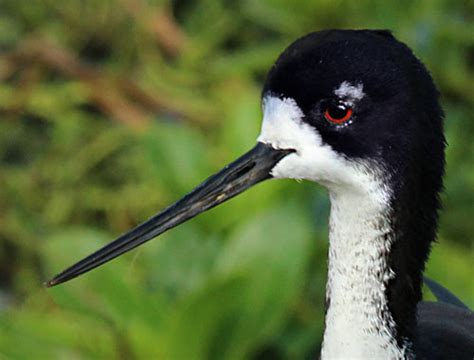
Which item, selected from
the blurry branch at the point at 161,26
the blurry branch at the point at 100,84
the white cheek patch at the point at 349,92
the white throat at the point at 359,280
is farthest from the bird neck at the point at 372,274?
the blurry branch at the point at 161,26

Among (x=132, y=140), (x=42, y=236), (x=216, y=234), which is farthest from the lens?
(x=132, y=140)

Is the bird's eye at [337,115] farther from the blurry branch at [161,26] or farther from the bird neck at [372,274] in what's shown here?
the blurry branch at [161,26]

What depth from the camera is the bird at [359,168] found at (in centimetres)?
128

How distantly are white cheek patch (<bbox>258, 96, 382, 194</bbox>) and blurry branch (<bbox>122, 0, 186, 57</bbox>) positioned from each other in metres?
1.91

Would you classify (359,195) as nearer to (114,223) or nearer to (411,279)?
(411,279)

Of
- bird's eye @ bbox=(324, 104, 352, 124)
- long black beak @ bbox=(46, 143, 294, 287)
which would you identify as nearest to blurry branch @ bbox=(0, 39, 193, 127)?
long black beak @ bbox=(46, 143, 294, 287)

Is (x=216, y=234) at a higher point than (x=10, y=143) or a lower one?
lower

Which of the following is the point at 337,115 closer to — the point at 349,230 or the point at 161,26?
the point at 349,230

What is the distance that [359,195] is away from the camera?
130 cm

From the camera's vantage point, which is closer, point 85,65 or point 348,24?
point 348,24

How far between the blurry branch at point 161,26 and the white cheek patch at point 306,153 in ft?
6.25

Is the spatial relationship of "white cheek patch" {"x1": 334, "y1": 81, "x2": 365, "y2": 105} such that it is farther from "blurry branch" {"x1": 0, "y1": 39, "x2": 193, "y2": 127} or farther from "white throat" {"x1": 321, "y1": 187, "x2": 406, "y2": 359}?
"blurry branch" {"x1": 0, "y1": 39, "x2": 193, "y2": 127}

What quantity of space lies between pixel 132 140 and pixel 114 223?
0.86ft

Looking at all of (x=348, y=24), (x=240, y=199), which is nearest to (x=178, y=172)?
(x=240, y=199)
